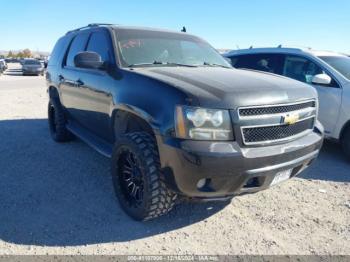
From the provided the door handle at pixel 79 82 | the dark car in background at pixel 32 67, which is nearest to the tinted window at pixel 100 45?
the door handle at pixel 79 82

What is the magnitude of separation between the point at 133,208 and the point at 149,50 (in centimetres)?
193

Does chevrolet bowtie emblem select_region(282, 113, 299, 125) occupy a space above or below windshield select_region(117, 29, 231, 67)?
below

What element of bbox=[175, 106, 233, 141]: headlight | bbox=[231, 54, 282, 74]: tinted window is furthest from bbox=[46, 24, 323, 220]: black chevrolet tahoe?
bbox=[231, 54, 282, 74]: tinted window

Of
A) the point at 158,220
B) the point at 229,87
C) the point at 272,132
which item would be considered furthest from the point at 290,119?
the point at 158,220

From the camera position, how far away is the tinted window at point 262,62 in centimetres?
647

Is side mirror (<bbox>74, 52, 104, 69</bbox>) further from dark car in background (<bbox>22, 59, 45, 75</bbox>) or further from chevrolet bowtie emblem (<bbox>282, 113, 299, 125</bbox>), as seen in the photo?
dark car in background (<bbox>22, 59, 45, 75</bbox>)

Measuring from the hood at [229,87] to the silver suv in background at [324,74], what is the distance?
210 centimetres

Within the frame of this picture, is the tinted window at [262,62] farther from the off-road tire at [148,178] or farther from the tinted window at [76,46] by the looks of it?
the off-road tire at [148,178]

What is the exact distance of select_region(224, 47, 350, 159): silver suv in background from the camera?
544cm

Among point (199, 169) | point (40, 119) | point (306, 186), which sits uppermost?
point (199, 169)

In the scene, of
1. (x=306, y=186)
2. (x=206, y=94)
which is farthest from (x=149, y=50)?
(x=306, y=186)

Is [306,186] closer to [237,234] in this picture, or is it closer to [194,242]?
[237,234]

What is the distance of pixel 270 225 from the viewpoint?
346 cm

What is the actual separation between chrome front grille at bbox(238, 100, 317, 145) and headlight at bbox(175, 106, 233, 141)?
148mm
